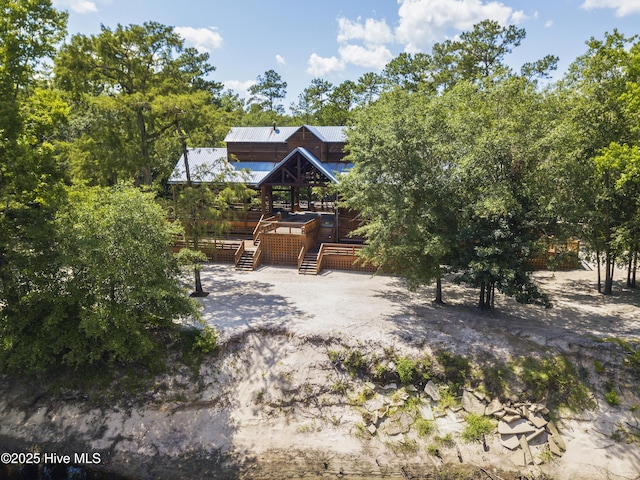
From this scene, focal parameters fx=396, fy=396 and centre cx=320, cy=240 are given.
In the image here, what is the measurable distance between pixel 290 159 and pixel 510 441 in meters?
22.1

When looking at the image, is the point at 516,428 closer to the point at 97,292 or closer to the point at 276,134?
the point at 97,292

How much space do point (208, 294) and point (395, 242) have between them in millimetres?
9976

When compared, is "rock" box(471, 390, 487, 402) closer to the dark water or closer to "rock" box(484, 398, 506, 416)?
"rock" box(484, 398, 506, 416)

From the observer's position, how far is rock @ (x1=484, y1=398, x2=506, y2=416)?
13.7 m

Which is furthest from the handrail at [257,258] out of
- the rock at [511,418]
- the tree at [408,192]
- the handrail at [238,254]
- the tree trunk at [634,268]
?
the tree trunk at [634,268]

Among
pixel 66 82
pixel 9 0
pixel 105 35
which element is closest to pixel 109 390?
pixel 9 0

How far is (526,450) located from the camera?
12.6 meters

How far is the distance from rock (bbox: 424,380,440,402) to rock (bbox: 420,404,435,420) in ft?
1.19

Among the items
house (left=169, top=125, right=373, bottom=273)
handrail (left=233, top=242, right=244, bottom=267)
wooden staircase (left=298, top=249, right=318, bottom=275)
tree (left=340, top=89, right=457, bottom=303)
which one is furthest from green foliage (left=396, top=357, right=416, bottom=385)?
handrail (left=233, top=242, right=244, bottom=267)

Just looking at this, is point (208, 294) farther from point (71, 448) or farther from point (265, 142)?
point (265, 142)

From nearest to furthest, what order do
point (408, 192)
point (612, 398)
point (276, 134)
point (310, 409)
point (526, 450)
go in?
point (526, 450) → point (612, 398) → point (310, 409) → point (408, 192) → point (276, 134)

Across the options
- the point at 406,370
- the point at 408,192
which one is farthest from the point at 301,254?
the point at 406,370

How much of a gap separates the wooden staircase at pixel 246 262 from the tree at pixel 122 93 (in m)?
7.84

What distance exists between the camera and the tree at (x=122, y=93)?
20.9 m
